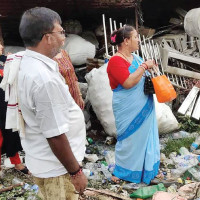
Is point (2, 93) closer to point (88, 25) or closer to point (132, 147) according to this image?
point (132, 147)

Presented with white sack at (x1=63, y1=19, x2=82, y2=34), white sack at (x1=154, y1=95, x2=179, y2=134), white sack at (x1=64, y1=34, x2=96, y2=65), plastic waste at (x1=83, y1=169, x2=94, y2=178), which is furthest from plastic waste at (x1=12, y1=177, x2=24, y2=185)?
white sack at (x1=63, y1=19, x2=82, y2=34)

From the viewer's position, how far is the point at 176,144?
397 cm

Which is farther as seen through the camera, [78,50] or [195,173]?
[78,50]

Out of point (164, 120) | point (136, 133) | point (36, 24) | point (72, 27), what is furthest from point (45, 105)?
point (72, 27)

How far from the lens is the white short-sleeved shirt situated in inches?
58.0

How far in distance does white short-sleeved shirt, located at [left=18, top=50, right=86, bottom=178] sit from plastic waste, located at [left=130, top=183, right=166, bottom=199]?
1.42 meters

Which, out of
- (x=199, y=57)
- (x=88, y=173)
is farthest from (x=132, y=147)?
(x=199, y=57)

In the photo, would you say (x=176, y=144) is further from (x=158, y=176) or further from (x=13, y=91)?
(x=13, y=91)

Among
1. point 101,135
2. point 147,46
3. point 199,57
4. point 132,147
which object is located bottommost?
point 101,135

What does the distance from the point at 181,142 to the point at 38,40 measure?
296cm

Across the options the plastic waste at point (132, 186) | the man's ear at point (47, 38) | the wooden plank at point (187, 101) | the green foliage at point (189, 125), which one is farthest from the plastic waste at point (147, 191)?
the man's ear at point (47, 38)

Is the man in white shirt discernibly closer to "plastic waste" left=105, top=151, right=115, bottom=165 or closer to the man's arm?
the man's arm

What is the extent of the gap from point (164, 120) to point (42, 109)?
2853 mm

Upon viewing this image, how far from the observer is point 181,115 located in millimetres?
4695
